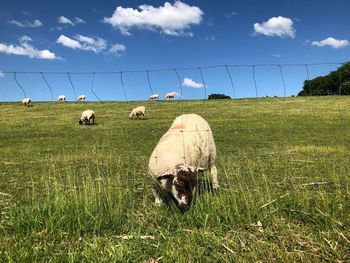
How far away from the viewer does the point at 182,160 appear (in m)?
8.44

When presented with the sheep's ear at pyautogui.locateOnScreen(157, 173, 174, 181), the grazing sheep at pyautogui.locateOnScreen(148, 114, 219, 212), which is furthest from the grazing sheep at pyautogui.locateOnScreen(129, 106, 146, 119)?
the sheep's ear at pyautogui.locateOnScreen(157, 173, 174, 181)

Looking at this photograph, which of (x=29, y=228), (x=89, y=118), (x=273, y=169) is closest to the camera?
(x=29, y=228)

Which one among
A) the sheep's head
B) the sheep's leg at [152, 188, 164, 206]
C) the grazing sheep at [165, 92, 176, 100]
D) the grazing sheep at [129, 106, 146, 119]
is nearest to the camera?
the sheep's head

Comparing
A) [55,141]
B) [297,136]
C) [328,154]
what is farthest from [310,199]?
[55,141]

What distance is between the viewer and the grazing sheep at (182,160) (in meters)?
7.25

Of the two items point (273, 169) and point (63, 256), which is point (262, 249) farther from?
point (273, 169)

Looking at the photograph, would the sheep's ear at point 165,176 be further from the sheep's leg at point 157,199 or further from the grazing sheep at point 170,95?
the grazing sheep at point 170,95

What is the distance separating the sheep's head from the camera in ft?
22.9

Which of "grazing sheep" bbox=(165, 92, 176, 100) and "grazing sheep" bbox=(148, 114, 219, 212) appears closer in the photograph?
"grazing sheep" bbox=(148, 114, 219, 212)

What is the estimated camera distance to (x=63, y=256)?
4.98 m

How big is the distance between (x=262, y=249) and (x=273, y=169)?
23.5ft

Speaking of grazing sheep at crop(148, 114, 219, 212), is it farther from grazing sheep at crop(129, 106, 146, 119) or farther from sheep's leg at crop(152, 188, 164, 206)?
grazing sheep at crop(129, 106, 146, 119)

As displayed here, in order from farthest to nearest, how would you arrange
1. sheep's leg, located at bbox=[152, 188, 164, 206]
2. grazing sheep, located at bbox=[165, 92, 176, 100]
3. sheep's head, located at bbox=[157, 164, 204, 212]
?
grazing sheep, located at bbox=[165, 92, 176, 100]
sheep's leg, located at bbox=[152, 188, 164, 206]
sheep's head, located at bbox=[157, 164, 204, 212]

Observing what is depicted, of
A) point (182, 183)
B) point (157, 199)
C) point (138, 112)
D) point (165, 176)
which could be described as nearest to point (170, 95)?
point (138, 112)
